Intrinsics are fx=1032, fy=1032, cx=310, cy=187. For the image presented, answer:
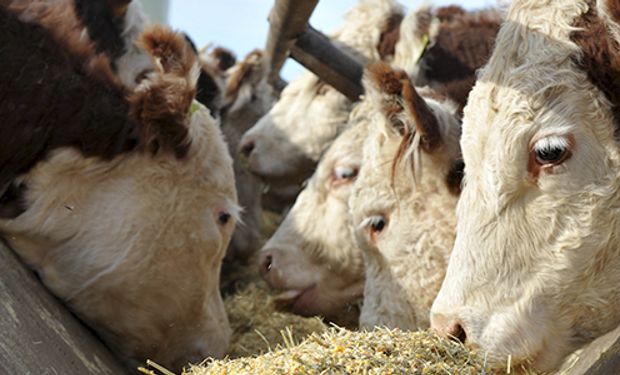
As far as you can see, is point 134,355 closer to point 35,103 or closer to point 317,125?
point 35,103

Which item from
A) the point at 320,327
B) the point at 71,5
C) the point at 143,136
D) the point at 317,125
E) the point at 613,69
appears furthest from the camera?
the point at 317,125

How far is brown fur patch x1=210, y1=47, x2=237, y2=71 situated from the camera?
11548mm

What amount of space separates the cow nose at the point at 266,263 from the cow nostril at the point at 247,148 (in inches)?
79.4

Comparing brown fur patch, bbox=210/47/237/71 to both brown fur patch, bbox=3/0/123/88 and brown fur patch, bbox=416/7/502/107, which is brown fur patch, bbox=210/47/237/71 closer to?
brown fur patch, bbox=416/7/502/107

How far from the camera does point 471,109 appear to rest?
13.8 feet

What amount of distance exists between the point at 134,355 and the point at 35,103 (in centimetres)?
138

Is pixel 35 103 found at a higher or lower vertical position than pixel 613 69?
lower

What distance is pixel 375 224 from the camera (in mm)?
5625

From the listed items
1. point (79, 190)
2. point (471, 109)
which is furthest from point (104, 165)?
point (471, 109)

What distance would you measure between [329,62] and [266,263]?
1.54 m

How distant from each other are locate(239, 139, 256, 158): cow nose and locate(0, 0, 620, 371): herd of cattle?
1.25 ft

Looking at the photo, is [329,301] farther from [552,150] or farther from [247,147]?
[552,150]

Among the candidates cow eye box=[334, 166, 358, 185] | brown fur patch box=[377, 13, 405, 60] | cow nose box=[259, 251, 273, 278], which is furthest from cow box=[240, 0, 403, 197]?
cow nose box=[259, 251, 273, 278]

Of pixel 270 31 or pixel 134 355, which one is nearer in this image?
pixel 134 355
